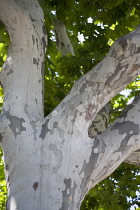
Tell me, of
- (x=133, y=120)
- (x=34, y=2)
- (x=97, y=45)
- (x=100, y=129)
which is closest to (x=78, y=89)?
(x=133, y=120)

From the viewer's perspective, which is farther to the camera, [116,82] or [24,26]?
[24,26]

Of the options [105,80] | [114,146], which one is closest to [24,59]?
[105,80]

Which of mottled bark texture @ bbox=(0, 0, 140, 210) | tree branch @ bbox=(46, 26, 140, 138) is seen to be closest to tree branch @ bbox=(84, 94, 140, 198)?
mottled bark texture @ bbox=(0, 0, 140, 210)

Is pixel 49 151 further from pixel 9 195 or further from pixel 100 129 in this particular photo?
pixel 100 129

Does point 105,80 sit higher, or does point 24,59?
point 24,59

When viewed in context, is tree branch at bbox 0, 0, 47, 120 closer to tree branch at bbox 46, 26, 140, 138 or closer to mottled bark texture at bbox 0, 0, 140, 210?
mottled bark texture at bbox 0, 0, 140, 210

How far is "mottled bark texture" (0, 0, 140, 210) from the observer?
7.04ft

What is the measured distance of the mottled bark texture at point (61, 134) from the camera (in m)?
2.15

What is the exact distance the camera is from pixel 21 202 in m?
2.07

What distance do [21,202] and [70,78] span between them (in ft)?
8.71

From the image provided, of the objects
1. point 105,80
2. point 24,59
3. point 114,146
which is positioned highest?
point 24,59

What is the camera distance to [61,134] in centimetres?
230

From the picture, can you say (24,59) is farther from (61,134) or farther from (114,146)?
(114,146)

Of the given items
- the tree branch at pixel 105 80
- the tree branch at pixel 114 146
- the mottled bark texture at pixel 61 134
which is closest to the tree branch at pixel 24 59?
the mottled bark texture at pixel 61 134
